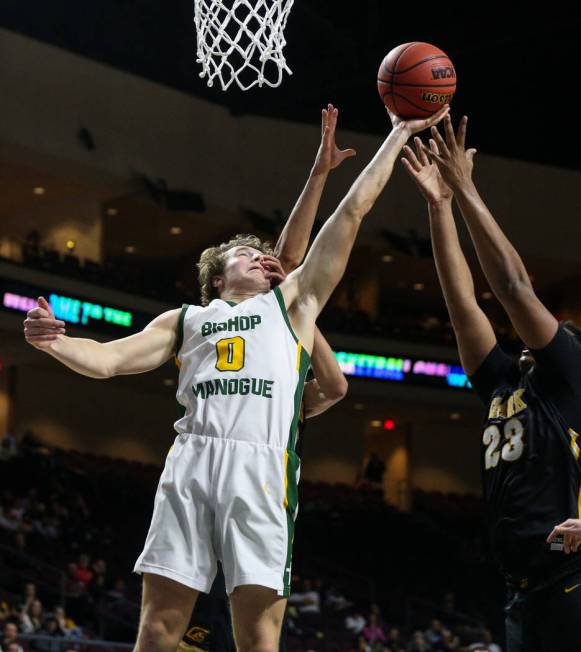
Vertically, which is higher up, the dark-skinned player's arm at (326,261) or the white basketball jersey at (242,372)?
the dark-skinned player's arm at (326,261)

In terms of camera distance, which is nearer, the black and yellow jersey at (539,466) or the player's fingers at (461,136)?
the black and yellow jersey at (539,466)

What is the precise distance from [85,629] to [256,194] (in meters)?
12.5

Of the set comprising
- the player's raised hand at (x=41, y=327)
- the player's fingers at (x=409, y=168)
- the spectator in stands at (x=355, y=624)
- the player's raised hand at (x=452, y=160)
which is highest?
the player's fingers at (x=409, y=168)

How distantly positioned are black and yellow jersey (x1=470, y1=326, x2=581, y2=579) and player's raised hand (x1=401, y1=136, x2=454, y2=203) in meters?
0.88

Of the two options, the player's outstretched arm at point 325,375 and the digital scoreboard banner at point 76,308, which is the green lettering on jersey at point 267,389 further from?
the digital scoreboard banner at point 76,308

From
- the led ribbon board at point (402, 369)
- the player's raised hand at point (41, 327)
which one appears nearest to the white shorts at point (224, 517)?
the player's raised hand at point (41, 327)

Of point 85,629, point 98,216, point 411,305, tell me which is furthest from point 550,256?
point 85,629

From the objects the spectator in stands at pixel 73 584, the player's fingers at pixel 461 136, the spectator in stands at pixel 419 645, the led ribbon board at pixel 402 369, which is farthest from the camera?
the led ribbon board at pixel 402 369

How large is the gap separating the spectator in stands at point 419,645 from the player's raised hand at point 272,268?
12775mm

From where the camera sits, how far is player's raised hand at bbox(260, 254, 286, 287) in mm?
4375

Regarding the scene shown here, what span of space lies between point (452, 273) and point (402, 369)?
2033 cm

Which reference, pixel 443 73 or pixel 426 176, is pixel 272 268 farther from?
pixel 443 73

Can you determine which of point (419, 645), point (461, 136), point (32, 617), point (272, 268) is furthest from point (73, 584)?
point (461, 136)

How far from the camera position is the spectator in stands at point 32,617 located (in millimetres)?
12477
